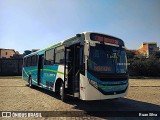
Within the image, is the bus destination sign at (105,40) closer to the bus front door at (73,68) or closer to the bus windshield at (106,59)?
the bus windshield at (106,59)

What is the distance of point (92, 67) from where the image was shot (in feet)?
31.7

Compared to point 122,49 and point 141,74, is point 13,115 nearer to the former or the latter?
point 122,49

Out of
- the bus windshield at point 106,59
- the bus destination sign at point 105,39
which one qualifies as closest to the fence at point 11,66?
the bus destination sign at point 105,39

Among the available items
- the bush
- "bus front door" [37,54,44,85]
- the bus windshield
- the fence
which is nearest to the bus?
the bus windshield

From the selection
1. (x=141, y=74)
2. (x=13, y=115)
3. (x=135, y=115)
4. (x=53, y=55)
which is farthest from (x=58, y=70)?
(x=141, y=74)

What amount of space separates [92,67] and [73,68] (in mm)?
1794

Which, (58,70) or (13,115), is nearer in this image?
(13,115)

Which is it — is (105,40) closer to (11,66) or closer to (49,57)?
(49,57)

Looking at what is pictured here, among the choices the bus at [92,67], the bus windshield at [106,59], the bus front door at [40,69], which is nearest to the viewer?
the bus at [92,67]

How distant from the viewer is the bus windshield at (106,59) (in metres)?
9.72

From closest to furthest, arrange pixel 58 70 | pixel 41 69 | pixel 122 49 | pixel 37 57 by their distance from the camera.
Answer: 1. pixel 122 49
2. pixel 58 70
3. pixel 41 69
4. pixel 37 57

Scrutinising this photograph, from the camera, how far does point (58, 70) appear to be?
12695 mm

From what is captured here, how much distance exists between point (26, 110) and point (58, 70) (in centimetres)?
355

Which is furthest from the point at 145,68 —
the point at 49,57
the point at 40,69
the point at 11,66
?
the point at 49,57
